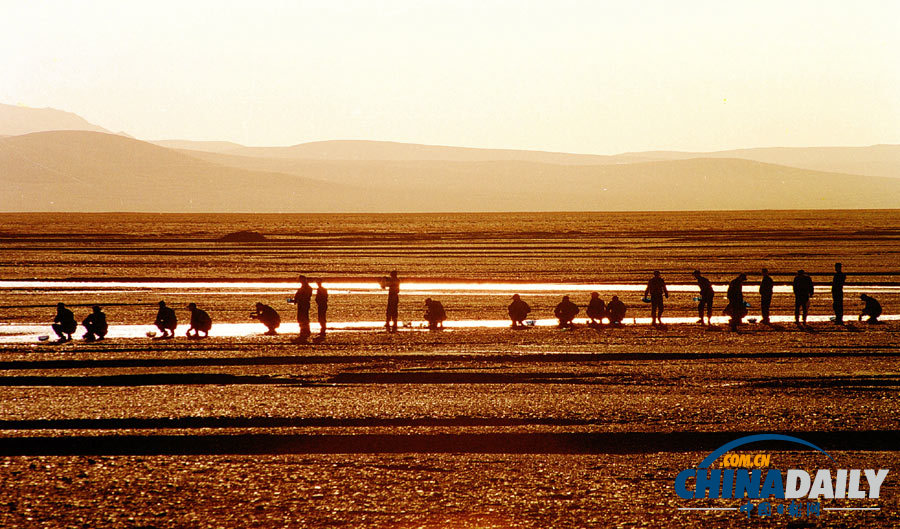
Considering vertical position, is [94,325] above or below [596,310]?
below

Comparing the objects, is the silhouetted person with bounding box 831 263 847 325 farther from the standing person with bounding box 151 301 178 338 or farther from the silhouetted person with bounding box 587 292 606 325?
the standing person with bounding box 151 301 178 338

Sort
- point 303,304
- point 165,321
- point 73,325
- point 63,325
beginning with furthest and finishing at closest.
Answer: point 303,304
point 165,321
point 73,325
point 63,325

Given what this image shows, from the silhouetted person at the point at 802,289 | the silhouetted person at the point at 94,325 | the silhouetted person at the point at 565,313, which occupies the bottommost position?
the silhouetted person at the point at 94,325

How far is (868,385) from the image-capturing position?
16344mm

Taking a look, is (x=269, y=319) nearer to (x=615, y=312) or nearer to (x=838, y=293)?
(x=615, y=312)

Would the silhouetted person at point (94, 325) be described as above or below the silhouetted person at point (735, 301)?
below

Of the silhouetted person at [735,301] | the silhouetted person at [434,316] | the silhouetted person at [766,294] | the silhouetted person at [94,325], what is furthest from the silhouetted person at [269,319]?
the silhouetted person at [766,294]

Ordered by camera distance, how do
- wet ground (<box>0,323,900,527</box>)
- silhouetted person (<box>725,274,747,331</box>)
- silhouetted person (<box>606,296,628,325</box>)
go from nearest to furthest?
wet ground (<box>0,323,900,527</box>)
silhouetted person (<box>725,274,747,331</box>)
silhouetted person (<box>606,296,628,325</box>)

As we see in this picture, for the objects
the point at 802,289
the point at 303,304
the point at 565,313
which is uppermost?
the point at 802,289

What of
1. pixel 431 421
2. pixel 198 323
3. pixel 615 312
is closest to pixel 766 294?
pixel 615 312

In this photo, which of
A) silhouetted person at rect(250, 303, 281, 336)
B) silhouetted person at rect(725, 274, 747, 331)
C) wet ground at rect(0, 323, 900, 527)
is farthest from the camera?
silhouetted person at rect(725, 274, 747, 331)

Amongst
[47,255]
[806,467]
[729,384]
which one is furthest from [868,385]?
[47,255]

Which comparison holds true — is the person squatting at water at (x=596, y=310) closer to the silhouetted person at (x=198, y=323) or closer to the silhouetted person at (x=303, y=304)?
the silhouetted person at (x=303, y=304)

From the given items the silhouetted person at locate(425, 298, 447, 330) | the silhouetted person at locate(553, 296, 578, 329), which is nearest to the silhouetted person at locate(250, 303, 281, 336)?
the silhouetted person at locate(425, 298, 447, 330)
